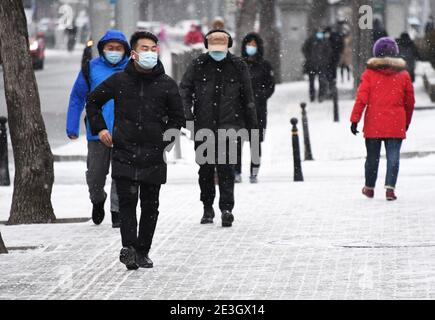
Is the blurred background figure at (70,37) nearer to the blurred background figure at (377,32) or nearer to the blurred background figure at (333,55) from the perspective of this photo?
the blurred background figure at (377,32)

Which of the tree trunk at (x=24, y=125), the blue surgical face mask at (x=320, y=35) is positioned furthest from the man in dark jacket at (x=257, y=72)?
the blue surgical face mask at (x=320, y=35)

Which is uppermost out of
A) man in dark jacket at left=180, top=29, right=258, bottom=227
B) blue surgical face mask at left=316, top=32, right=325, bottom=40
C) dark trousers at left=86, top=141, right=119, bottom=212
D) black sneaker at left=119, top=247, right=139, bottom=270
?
man in dark jacket at left=180, top=29, right=258, bottom=227

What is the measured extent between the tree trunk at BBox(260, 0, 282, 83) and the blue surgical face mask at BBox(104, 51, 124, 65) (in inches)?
1071

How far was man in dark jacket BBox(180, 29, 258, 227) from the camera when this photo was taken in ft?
45.6

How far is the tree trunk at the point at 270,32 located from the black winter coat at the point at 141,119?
29.3 metres

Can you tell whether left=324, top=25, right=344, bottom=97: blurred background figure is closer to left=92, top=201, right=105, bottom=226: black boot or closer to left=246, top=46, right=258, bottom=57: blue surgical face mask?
left=246, top=46, right=258, bottom=57: blue surgical face mask

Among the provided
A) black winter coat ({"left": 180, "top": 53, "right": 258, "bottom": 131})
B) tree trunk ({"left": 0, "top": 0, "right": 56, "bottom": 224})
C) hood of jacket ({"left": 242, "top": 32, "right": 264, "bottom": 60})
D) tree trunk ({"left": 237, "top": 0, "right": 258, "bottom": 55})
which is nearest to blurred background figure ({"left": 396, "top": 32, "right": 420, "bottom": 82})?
tree trunk ({"left": 237, "top": 0, "right": 258, "bottom": 55})

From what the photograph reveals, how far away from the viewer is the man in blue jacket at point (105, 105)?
13195 mm

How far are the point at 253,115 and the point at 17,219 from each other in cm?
266

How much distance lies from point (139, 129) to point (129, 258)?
952 millimetres

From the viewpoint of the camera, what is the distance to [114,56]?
13195mm
